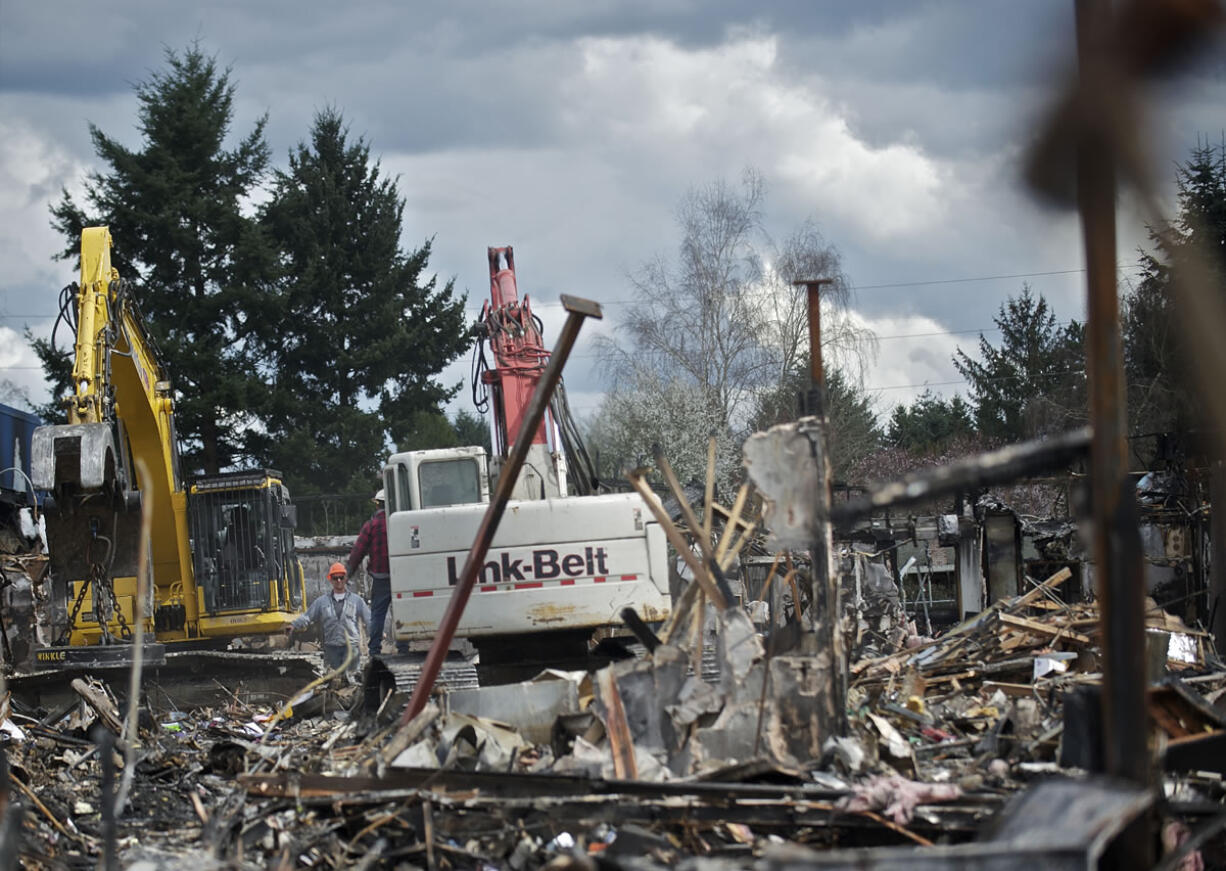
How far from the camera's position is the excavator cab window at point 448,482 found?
1170 centimetres

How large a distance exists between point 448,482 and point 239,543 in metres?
5.42

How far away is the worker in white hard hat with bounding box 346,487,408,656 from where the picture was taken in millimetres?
12797

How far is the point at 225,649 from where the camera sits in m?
15.3

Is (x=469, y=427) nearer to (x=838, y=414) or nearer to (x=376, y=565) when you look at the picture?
(x=838, y=414)

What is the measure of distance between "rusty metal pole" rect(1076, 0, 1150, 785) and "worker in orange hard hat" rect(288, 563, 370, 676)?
1045cm

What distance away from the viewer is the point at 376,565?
43.2 ft

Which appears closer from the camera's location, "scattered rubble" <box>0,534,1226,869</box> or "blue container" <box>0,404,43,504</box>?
"scattered rubble" <box>0,534,1226,869</box>

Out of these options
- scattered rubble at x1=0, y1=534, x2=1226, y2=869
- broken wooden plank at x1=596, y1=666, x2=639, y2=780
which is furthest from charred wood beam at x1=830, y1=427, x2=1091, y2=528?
broken wooden plank at x1=596, y1=666, x2=639, y2=780

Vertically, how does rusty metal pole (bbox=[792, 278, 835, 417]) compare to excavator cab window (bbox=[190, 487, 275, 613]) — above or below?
above

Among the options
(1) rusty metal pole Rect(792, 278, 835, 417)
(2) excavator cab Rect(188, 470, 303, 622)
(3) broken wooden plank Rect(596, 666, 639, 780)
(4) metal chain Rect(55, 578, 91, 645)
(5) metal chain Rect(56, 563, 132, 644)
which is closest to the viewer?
(3) broken wooden plank Rect(596, 666, 639, 780)

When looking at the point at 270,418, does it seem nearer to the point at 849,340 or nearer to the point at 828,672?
the point at 849,340

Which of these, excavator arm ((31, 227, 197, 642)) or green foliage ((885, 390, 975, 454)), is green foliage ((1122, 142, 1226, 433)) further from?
green foliage ((885, 390, 975, 454))

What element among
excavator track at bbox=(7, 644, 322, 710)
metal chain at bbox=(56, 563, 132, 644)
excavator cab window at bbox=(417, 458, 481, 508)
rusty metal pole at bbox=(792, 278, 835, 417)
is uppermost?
rusty metal pole at bbox=(792, 278, 835, 417)

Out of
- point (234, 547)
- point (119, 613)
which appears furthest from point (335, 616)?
point (234, 547)
